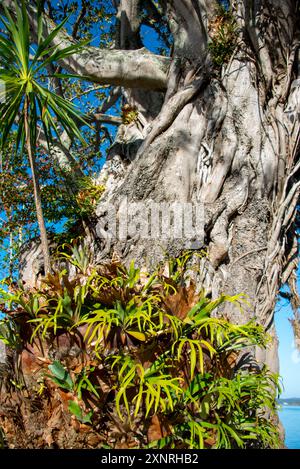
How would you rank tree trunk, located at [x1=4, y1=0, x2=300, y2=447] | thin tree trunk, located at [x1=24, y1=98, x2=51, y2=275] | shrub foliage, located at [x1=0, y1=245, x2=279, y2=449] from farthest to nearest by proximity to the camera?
tree trunk, located at [x1=4, y1=0, x2=300, y2=447] → thin tree trunk, located at [x1=24, y1=98, x2=51, y2=275] → shrub foliage, located at [x1=0, y1=245, x2=279, y2=449]

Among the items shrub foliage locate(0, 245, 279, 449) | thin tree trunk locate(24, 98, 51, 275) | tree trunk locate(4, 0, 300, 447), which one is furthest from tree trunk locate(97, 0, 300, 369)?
shrub foliage locate(0, 245, 279, 449)

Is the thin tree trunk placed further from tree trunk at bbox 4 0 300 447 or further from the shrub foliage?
tree trunk at bbox 4 0 300 447

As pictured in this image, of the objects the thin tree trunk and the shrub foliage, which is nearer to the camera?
the shrub foliage

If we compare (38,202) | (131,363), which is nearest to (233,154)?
(38,202)

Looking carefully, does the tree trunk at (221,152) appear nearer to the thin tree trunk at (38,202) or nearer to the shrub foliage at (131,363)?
the thin tree trunk at (38,202)

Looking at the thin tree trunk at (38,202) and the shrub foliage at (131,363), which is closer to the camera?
the shrub foliage at (131,363)

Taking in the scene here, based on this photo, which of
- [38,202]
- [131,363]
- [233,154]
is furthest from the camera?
[233,154]

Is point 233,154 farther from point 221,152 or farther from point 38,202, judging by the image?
point 38,202

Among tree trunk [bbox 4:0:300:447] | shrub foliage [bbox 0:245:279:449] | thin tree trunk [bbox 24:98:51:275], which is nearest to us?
shrub foliage [bbox 0:245:279:449]

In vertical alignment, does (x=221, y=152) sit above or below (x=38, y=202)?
above

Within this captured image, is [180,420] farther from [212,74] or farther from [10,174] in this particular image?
[10,174]

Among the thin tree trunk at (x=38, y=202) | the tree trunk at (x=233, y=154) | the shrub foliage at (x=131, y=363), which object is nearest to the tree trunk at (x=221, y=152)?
the tree trunk at (x=233, y=154)

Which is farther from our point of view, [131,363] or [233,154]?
[233,154]

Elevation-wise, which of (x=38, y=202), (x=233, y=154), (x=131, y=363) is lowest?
(x=131, y=363)
